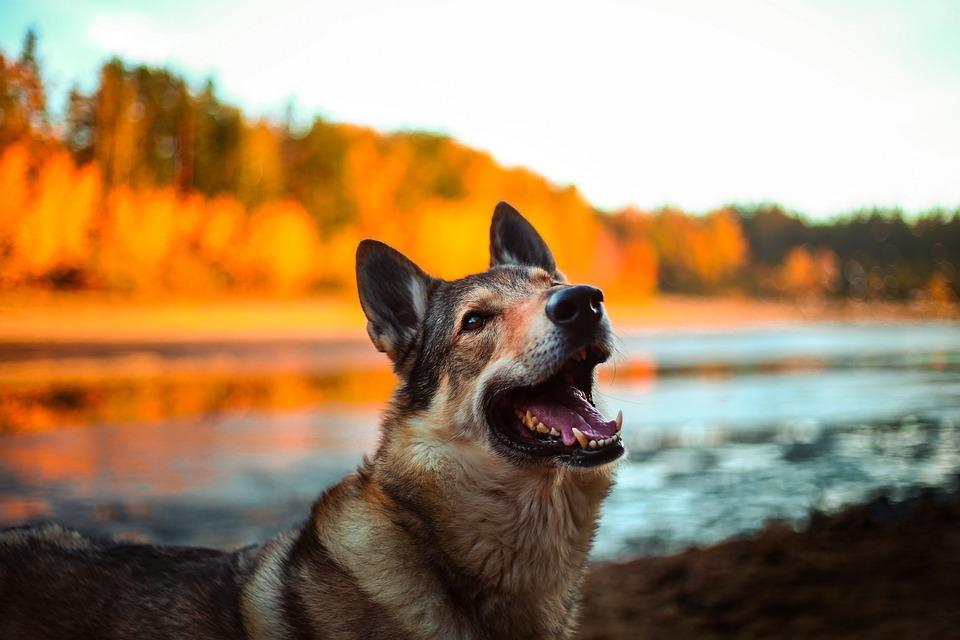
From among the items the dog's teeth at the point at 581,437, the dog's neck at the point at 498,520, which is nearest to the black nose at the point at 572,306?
the dog's teeth at the point at 581,437

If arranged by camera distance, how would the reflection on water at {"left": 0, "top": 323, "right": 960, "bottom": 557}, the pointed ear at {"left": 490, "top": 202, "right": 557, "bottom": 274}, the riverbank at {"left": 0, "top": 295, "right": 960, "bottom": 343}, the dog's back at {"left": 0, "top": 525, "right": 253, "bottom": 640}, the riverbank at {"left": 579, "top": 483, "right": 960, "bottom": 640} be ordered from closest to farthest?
the dog's back at {"left": 0, "top": 525, "right": 253, "bottom": 640} < the riverbank at {"left": 579, "top": 483, "right": 960, "bottom": 640} < the pointed ear at {"left": 490, "top": 202, "right": 557, "bottom": 274} < the reflection on water at {"left": 0, "top": 323, "right": 960, "bottom": 557} < the riverbank at {"left": 0, "top": 295, "right": 960, "bottom": 343}

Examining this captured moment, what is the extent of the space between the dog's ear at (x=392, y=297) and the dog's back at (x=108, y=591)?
4.93ft

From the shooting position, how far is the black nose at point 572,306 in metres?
4.03

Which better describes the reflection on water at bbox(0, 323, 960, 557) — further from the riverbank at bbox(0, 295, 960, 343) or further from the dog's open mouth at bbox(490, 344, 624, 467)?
the riverbank at bbox(0, 295, 960, 343)

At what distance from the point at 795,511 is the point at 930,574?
3371 millimetres

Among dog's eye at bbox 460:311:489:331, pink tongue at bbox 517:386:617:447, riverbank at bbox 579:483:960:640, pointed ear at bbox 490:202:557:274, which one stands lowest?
riverbank at bbox 579:483:960:640

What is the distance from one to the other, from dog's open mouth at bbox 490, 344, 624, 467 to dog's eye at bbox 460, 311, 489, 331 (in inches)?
17.0

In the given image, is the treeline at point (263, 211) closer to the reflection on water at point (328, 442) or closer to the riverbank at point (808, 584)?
the reflection on water at point (328, 442)

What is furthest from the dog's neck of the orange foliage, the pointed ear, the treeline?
the orange foliage

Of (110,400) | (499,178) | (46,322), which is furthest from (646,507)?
(499,178)

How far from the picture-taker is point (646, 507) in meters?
9.48

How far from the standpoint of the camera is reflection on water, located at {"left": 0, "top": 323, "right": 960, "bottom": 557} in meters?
9.23

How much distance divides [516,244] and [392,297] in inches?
40.5

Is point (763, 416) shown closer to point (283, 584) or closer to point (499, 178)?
point (283, 584)
